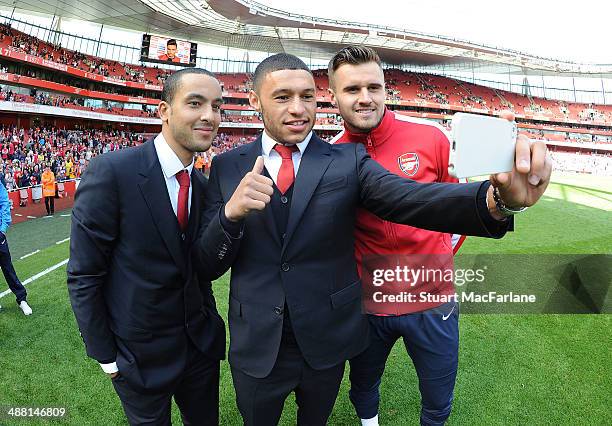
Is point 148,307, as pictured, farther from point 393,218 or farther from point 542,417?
point 542,417

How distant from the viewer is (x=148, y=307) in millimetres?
1854

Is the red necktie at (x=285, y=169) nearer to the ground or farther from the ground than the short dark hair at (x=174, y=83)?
nearer to the ground

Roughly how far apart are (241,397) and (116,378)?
0.67m

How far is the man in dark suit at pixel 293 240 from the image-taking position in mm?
1565

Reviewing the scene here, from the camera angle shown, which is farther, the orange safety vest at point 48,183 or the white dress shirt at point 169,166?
the orange safety vest at point 48,183

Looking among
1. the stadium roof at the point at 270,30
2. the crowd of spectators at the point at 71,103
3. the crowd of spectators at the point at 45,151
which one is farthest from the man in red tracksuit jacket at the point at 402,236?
the crowd of spectators at the point at 71,103

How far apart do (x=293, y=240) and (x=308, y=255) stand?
98 millimetres

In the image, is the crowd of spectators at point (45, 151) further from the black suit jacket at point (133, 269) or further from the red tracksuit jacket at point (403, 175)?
the red tracksuit jacket at point (403, 175)

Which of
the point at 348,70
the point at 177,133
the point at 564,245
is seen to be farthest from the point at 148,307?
the point at 564,245

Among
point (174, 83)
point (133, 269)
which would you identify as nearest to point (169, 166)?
point (174, 83)

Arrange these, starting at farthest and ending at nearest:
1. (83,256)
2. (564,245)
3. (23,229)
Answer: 1. (23,229)
2. (564,245)
3. (83,256)

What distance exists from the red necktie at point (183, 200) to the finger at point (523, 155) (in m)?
1.52

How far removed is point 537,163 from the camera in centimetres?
100

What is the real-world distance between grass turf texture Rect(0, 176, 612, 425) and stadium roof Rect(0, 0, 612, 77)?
26.7 metres
